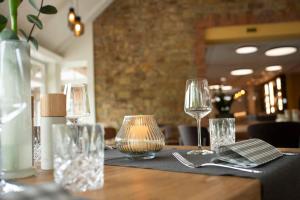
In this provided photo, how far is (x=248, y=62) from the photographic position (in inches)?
349

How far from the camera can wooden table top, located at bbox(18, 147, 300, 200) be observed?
52cm

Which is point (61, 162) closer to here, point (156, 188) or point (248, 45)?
point (156, 188)

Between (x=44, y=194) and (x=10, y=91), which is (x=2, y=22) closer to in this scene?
(x=10, y=91)

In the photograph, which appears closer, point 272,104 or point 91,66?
point 91,66

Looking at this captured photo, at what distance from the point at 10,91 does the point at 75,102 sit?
1.03 feet

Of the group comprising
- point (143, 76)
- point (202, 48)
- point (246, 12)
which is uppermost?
point (246, 12)

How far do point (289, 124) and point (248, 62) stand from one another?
6.58 meters

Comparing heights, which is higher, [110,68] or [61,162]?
[110,68]

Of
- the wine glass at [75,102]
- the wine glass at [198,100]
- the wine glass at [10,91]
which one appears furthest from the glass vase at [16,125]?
the wine glass at [198,100]

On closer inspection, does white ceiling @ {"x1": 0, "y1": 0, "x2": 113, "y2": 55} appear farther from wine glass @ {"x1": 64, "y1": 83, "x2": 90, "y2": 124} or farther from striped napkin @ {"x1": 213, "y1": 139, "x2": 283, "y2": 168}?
striped napkin @ {"x1": 213, "y1": 139, "x2": 283, "y2": 168}

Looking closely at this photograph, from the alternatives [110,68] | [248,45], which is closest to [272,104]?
[248,45]

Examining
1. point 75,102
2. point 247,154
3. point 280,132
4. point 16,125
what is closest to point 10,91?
point 16,125

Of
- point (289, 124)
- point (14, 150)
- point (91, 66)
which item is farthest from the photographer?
point (91, 66)

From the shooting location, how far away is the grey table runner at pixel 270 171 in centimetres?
65
